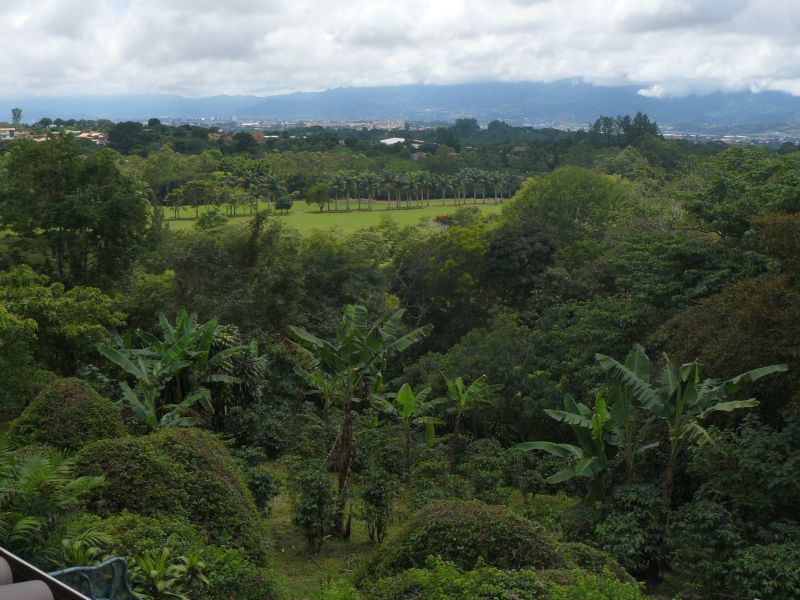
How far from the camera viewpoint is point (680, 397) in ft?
31.4

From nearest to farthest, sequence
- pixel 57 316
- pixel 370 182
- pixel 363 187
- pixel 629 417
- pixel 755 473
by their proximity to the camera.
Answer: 1. pixel 755 473
2. pixel 629 417
3. pixel 57 316
4. pixel 370 182
5. pixel 363 187

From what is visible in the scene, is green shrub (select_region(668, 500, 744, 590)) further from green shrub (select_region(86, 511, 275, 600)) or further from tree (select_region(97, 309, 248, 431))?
tree (select_region(97, 309, 248, 431))

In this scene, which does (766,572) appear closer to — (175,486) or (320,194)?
(175,486)

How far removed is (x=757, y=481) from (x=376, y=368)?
5701mm

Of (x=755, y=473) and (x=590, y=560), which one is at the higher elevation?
(x=755, y=473)

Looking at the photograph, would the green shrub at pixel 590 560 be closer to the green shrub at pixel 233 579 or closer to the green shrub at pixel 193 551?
the green shrub at pixel 233 579

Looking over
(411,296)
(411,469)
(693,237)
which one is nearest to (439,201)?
(411,296)

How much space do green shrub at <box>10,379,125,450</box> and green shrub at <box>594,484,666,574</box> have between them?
22.5 feet

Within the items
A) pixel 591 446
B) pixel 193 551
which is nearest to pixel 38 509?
pixel 193 551

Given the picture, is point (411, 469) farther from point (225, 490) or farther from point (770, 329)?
point (770, 329)

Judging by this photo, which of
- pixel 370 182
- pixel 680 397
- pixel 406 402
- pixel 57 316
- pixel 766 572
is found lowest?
pixel 766 572

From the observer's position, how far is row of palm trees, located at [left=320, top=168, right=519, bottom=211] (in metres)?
65.1

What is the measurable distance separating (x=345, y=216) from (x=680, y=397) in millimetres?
50377

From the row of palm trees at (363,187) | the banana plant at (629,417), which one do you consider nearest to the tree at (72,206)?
the banana plant at (629,417)
